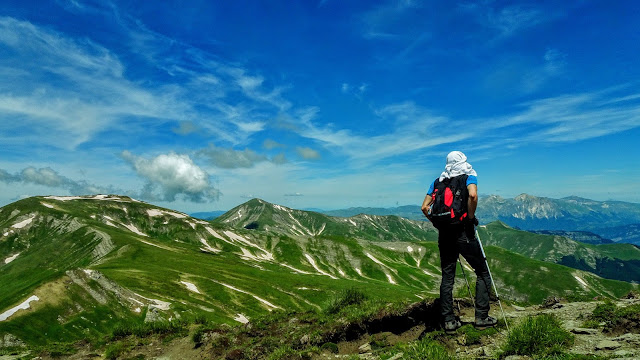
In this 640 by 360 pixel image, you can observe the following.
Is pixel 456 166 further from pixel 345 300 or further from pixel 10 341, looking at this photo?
pixel 10 341

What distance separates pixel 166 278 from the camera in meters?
92.6

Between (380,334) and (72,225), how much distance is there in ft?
735

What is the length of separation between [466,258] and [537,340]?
9.45 feet

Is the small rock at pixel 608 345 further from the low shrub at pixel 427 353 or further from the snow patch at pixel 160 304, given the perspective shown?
the snow patch at pixel 160 304

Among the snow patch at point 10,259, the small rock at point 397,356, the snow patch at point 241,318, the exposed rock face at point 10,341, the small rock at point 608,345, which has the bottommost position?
the snow patch at point 241,318

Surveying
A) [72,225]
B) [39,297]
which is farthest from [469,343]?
[72,225]

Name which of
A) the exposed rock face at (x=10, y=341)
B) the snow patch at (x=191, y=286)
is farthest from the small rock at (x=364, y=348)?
the snow patch at (x=191, y=286)

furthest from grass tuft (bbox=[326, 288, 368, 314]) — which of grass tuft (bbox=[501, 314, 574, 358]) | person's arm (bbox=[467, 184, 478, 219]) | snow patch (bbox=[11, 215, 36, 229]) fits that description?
snow patch (bbox=[11, 215, 36, 229])

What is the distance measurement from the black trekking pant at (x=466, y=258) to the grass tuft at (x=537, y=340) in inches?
70.5

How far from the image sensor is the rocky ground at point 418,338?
9.23 meters

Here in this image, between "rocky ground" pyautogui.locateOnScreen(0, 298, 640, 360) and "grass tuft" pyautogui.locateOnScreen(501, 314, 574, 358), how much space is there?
0.91 ft

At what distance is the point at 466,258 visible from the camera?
1091 cm

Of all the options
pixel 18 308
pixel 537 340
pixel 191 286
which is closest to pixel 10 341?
pixel 18 308

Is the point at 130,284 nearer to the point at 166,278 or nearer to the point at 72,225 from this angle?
the point at 166,278
